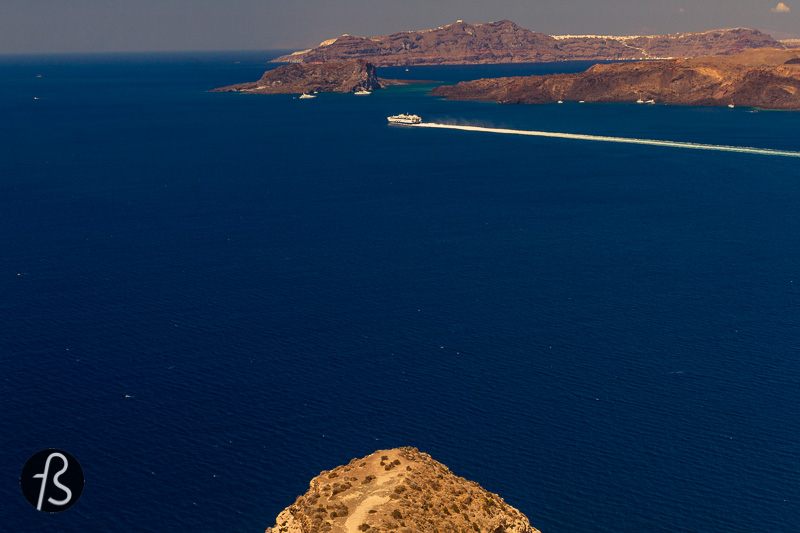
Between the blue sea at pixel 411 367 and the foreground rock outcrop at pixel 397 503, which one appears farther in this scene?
the blue sea at pixel 411 367

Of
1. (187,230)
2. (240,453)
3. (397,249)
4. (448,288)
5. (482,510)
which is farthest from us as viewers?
(187,230)

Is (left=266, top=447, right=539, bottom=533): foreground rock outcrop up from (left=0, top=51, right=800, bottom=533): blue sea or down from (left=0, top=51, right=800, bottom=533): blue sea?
up

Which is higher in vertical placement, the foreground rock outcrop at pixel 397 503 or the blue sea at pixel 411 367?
the foreground rock outcrop at pixel 397 503

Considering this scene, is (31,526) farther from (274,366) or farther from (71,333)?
(71,333)

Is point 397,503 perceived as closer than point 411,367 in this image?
Yes

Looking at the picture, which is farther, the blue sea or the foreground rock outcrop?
the blue sea

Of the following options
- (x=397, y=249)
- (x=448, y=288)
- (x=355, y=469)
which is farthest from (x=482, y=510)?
(x=397, y=249)

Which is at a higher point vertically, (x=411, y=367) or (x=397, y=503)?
(x=397, y=503)

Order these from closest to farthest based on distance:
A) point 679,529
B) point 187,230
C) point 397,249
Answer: point 679,529 < point 397,249 < point 187,230
